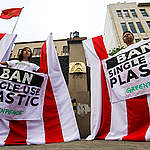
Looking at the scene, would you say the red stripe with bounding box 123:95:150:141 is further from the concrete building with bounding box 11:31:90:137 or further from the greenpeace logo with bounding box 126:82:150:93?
the concrete building with bounding box 11:31:90:137

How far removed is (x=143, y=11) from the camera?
12273mm

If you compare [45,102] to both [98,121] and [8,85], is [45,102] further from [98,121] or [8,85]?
[98,121]

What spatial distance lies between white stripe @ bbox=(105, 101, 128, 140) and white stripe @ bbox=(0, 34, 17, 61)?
2053mm

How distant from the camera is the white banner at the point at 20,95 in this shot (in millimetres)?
1383

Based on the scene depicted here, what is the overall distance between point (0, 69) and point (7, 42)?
80cm

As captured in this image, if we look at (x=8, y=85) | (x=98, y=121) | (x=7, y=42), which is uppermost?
(x=7, y=42)

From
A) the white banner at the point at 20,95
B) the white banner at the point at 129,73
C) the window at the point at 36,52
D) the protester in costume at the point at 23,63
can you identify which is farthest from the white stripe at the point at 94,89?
the window at the point at 36,52

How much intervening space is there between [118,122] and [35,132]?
108cm

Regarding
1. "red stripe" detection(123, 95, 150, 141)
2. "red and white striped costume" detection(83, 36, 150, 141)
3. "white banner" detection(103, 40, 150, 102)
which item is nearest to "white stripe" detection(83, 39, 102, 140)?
"red and white striped costume" detection(83, 36, 150, 141)

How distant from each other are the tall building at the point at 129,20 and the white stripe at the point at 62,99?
374 inches

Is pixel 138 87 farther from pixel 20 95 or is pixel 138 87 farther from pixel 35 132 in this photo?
pixel 20 95

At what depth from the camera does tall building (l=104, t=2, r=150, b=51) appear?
1048 cm

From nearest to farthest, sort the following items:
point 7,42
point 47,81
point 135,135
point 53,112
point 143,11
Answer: point 135,135, point 53,112, point 47,81, point 7,42, point 143,11

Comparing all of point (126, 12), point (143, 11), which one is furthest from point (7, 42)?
point (143, 11)
